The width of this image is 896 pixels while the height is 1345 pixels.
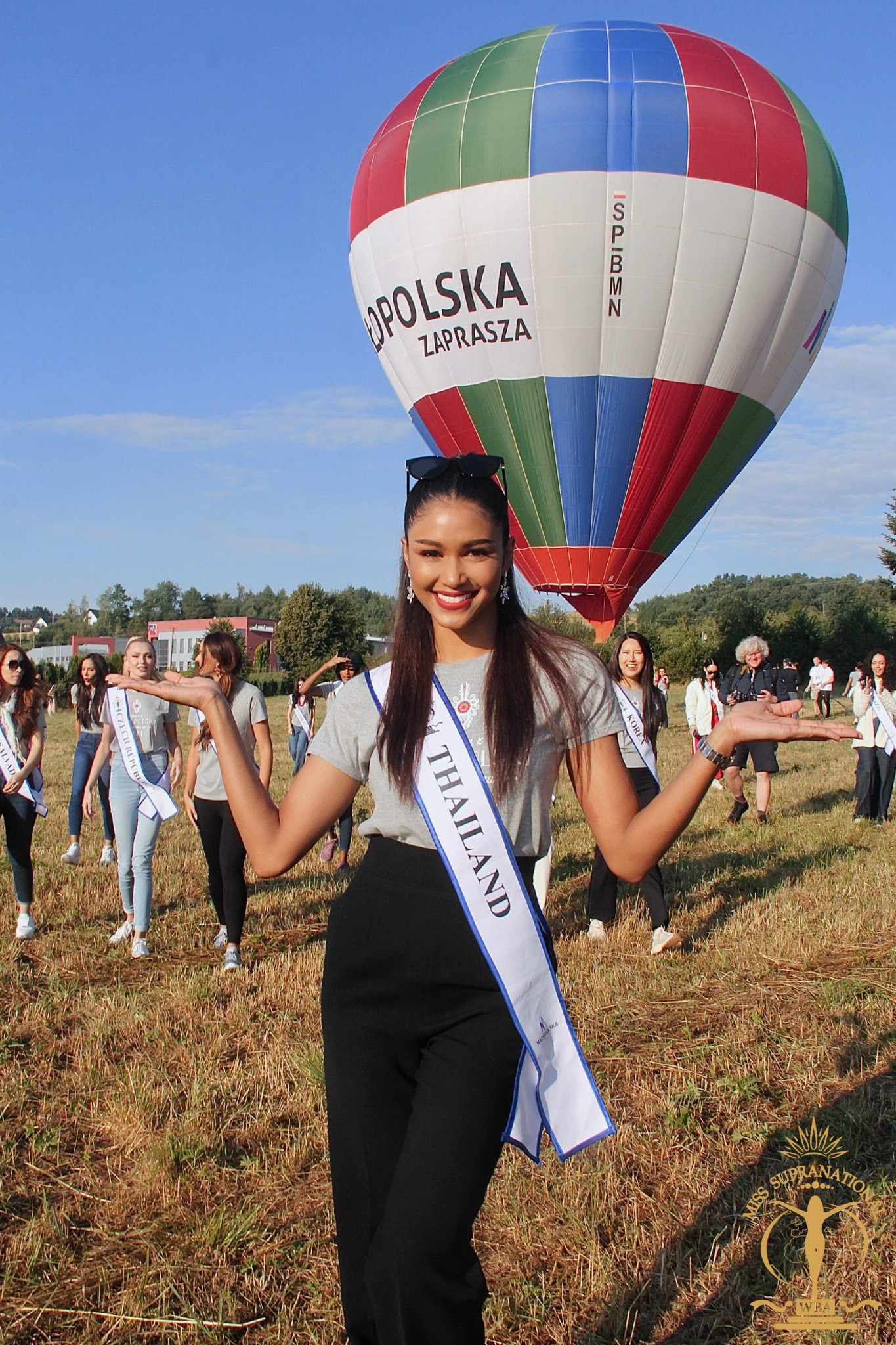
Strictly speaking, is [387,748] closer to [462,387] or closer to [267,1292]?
[267,1292]

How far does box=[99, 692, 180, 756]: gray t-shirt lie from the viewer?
313 inches

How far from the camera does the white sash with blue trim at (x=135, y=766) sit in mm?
7641

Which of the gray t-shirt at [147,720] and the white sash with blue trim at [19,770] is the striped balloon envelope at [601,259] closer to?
the gray t-shirt at [147,720]

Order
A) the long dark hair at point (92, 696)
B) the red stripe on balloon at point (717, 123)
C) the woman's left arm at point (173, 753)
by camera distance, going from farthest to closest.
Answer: the red stripe on balloon at point (717, 123) < the long dark hair at point (92, 696) < the woman's left arm at point (173, 753)

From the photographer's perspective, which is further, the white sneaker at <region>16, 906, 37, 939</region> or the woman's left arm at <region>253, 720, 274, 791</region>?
the white sneaker at <region>16, 906, 37, 939</region>

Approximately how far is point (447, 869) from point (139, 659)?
18.1ft

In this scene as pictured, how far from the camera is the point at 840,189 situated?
64.1 feet

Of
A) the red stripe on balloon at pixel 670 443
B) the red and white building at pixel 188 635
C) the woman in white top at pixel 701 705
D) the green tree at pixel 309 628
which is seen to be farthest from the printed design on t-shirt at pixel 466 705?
the red and white building at pixel 188 635

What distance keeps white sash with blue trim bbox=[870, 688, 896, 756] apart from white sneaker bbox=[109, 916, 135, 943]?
8445 mm

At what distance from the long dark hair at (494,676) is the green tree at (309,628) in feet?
244

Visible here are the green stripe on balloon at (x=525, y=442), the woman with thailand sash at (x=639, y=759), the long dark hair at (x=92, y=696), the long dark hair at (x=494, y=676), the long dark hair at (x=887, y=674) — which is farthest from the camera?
the green stripe on balloon at (x=525, y=442)

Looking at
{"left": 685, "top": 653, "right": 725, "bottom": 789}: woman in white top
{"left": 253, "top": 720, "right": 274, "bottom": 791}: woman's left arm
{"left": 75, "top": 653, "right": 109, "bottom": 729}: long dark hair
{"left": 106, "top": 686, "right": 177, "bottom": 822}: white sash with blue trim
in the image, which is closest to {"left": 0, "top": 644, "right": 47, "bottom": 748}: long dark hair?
{"left": 106, "top": 686, "right": 177, "bottom": 822}: white sash with blue trim

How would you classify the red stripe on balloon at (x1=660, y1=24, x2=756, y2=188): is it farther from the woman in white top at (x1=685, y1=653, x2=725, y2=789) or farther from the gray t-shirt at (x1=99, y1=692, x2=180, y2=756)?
the gray t-shirt at (x1=99, y1=692, x2=180, y2=756)

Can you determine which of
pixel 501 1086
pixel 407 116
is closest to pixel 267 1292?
pixel 501 1086
